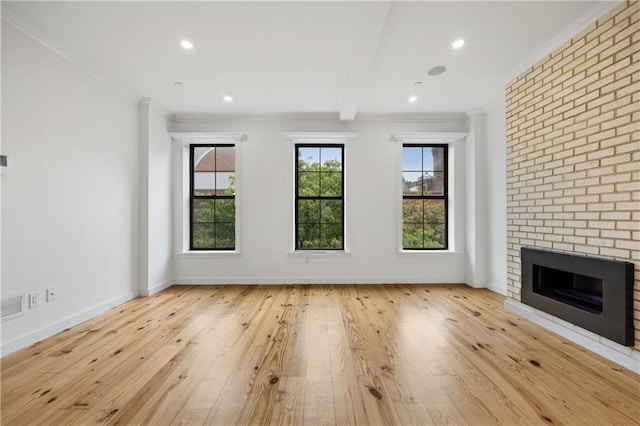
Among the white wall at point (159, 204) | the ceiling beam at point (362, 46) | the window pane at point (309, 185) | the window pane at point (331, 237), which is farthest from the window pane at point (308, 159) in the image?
the white wall at point (159, 204)

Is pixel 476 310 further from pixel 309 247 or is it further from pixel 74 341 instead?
pixel 74 341

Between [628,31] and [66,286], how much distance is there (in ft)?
16.2

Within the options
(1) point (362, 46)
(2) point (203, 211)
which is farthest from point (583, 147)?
(2) point (203, 211)

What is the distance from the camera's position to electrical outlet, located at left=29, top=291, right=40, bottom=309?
2.29 m

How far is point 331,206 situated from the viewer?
4.55 m

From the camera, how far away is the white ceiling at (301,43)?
2.10 m

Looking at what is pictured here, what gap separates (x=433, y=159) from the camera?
4.59 m

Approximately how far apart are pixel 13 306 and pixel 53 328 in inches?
17.3

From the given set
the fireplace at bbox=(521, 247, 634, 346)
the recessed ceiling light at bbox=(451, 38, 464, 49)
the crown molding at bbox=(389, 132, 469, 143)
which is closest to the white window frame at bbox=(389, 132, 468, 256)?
the crown molding at bbox=(389, 132, 469, 143)

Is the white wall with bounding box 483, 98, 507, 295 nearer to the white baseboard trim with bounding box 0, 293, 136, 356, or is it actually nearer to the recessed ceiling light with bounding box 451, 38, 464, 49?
the recessed ceiling light with bounding box 451, 38, 464, 49

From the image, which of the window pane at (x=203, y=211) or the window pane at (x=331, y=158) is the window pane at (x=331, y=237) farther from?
the window pane at (x=203, y=211)

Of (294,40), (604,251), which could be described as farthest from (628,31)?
(294,40)

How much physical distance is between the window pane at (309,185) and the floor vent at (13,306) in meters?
3.23

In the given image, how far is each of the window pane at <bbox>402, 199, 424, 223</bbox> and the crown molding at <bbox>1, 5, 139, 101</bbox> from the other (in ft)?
13.5
